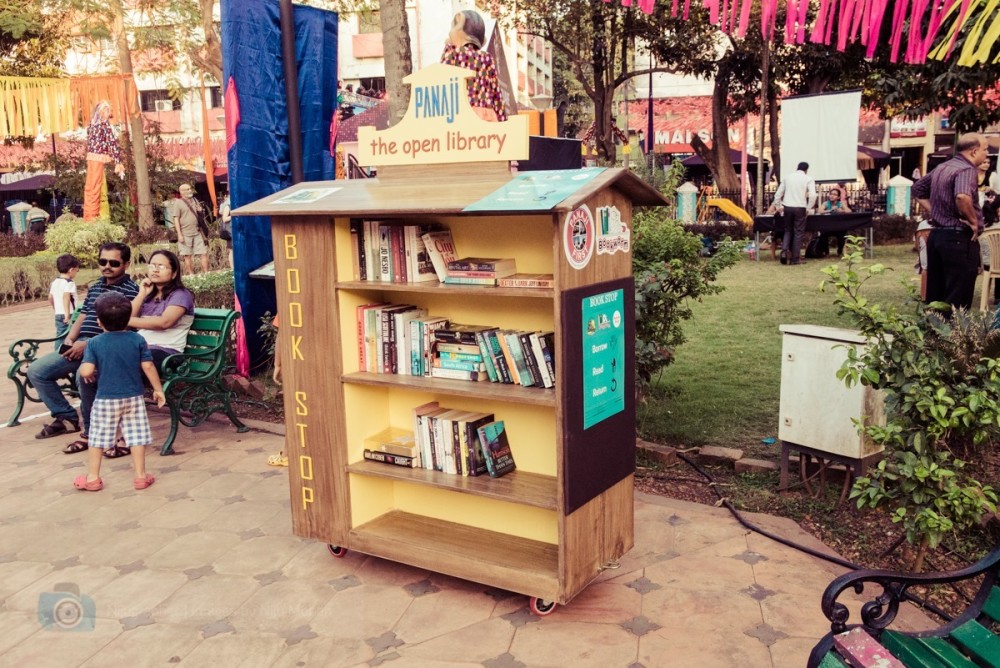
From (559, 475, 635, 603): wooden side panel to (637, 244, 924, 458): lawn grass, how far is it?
1.70m

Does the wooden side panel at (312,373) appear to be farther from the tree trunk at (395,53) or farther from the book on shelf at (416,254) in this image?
the tree trunk at (395,53)

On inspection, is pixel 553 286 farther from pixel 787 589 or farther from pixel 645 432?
pixel 645 432

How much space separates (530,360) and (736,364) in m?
4.38

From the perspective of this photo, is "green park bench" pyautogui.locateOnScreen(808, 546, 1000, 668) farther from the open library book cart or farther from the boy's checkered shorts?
the boy's checkered shorts

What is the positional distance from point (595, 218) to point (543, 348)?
60 centimetres

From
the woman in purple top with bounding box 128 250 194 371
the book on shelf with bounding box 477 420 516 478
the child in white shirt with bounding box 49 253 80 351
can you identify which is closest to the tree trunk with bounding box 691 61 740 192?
the child in white shirt with bounding box 49 253 80 351

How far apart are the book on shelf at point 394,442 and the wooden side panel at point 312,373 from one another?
18cm

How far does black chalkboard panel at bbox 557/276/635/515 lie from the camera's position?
3256 mm

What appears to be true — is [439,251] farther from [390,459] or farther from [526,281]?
[390,459]

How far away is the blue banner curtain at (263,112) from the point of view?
6.98m

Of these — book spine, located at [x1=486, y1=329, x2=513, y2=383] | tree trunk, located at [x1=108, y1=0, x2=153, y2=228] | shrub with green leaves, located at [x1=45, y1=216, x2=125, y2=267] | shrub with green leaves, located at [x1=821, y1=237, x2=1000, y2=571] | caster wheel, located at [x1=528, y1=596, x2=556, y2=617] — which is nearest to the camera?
shrub with green leaves, located at [x1=821, y1=237, x2=1000, y2=571]

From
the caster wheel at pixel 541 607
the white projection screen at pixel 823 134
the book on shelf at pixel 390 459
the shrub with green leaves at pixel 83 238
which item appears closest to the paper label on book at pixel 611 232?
the book on shelf at pixel 390 459
